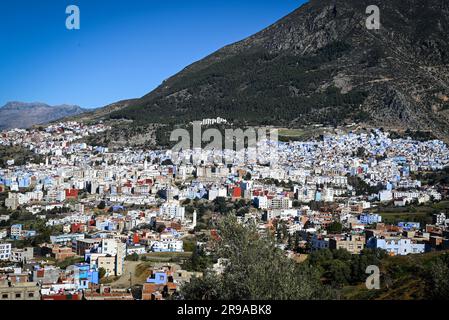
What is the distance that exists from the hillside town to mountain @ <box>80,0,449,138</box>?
388 cm

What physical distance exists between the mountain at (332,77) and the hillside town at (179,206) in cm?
388

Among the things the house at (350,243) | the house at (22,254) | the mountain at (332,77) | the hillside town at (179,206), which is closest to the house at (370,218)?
the hillside town at (179,206)

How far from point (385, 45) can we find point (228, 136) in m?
19.2

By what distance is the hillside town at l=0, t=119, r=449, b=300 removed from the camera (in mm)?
17188

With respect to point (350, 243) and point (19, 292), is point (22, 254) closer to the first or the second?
point (19, 292)

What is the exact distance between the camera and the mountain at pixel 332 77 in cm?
5125

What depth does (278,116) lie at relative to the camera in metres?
55.5

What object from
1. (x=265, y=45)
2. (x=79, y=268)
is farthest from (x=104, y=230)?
(x=265, y=45)

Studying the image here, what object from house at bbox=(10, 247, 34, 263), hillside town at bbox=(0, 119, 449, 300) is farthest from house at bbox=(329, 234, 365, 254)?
house at bbox=(10, 247, 34, 263)

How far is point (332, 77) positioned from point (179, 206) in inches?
1300

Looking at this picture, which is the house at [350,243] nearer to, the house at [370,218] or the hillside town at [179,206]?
the hillside town at [179,206]

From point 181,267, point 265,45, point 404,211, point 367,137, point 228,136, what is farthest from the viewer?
point 265,45

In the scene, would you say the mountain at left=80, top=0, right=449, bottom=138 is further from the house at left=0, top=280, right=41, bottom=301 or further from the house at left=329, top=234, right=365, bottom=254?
the house at left=0, top=280, right=41, bottom=301
